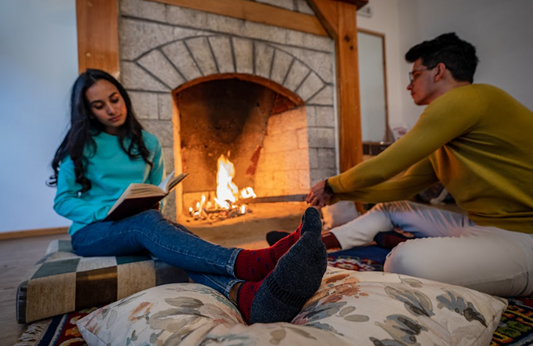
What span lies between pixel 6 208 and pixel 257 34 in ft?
7.72

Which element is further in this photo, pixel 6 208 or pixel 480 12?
pixel 480 12

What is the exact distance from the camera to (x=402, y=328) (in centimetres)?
50

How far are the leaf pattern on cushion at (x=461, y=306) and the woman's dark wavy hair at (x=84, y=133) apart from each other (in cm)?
122

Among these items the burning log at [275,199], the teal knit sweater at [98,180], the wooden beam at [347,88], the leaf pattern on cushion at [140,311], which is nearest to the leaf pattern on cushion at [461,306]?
the leaf pattern on cushion at [140,311]

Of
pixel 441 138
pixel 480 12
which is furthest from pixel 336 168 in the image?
pixel 480 12

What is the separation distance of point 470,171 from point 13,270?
2.05m

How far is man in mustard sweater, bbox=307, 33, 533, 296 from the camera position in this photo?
84 cm

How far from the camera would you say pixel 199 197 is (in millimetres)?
2609

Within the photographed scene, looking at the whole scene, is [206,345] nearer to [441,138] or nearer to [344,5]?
[441,138]

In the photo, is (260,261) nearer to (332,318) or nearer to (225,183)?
(332,318)

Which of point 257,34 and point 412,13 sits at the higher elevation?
point 412,13

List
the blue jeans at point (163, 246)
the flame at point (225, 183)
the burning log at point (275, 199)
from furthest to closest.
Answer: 1. the flame at point (225, 183)
2. the burning log at point (275, 199)
3. the blue jeans at point (163, 246)

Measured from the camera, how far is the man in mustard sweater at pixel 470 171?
0.84 m

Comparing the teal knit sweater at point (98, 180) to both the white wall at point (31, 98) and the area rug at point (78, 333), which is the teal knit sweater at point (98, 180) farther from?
the white wall at point (31, 98)
